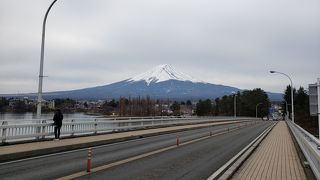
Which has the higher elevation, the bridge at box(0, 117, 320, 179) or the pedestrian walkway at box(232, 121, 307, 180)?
the bridge at box(0, 117, 320, 179)

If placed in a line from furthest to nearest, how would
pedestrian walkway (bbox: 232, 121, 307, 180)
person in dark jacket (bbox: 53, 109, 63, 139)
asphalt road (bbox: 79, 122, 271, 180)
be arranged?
1. person in dark jacket (bbox: 53, 109, 63, 139)
2. pedestrian walkway (bbox: 232, 121, 307, 180)
3. asphalt road (bbox: 79, 122, 271, 180)

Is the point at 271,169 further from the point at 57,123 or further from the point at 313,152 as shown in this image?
the point at 57,123

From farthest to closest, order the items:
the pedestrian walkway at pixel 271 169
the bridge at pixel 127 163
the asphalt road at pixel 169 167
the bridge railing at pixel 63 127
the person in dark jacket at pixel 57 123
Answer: the person in dark jacket at pixel 57 123, the bridge railing at pixel 63 127, the pedestrian walkway at pixel 271 169, the bridge at pixel 127 163, the asphalt road at pixel 169 167

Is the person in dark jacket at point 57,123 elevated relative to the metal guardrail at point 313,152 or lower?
elevated

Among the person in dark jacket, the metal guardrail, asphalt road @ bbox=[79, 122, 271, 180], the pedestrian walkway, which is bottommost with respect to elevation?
the pedestrian walkway

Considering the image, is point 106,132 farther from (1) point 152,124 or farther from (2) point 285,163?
(2) point 285,163

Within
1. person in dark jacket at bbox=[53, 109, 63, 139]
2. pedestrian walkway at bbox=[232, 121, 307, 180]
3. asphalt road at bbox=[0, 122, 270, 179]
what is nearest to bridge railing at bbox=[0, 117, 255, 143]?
person in dark jacket at bbox=[53, 109, 63, 139]

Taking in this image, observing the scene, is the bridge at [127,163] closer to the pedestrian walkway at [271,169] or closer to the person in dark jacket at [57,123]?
the pedestrian walkway at [271,169]

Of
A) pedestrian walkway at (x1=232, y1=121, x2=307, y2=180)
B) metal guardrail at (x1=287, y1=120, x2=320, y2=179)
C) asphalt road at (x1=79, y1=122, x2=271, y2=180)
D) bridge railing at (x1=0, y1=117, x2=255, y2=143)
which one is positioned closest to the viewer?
metal guardrail at (x1=287, y1=120, x2=320, y2=179)

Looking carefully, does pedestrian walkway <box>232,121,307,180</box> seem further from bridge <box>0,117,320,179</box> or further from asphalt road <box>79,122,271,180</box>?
asphalt road <box>79,122,271,180</box>

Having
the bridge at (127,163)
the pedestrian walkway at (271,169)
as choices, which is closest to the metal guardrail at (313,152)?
the bridge at (127,163)

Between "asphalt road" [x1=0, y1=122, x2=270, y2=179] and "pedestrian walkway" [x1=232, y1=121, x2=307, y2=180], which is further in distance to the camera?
"pedestrian walkway" [x1=232, y1=121, x2=307, y2=180]

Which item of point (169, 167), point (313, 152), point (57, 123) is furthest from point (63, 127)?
point (313, 152)

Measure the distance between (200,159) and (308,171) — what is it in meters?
4.33
